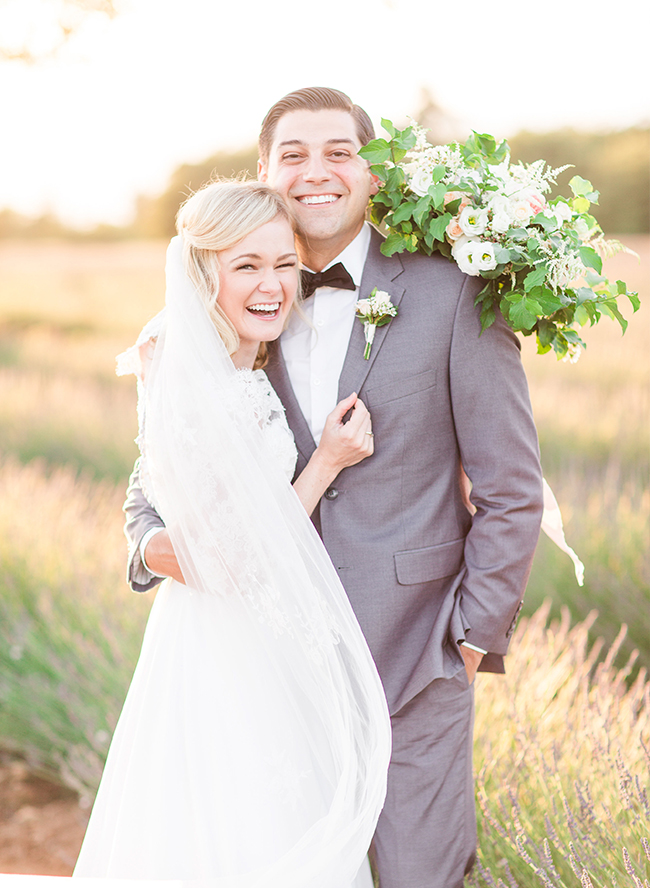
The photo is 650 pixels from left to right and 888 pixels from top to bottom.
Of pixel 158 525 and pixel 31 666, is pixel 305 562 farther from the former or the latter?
pixel 31 666

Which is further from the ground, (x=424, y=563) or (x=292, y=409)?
(x=292, y=409)

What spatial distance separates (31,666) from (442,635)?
2.77m

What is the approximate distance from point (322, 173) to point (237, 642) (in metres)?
1.45

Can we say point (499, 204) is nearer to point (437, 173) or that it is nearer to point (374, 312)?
point (437, 173)

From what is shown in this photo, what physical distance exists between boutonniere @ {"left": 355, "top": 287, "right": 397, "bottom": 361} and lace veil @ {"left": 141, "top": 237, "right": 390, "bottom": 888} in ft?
1.42

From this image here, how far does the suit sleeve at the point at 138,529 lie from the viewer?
7.73ft

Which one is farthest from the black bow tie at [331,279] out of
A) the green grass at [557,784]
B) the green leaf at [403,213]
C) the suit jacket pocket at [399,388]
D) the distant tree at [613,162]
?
the distant tree at [613,162]

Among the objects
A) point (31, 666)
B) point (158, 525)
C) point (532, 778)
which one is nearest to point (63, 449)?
point (31, 666)

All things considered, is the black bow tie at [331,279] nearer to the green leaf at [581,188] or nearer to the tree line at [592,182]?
the green leaf at [581,188]

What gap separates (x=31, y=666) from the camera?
159 inches

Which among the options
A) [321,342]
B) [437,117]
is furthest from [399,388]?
[437,117]

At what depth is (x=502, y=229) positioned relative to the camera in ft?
6.68

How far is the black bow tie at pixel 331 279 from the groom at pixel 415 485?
0.01 meters

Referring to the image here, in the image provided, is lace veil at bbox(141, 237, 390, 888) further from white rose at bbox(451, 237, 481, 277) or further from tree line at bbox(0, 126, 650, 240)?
tree line at bbox(0, 126, 650, 240)
